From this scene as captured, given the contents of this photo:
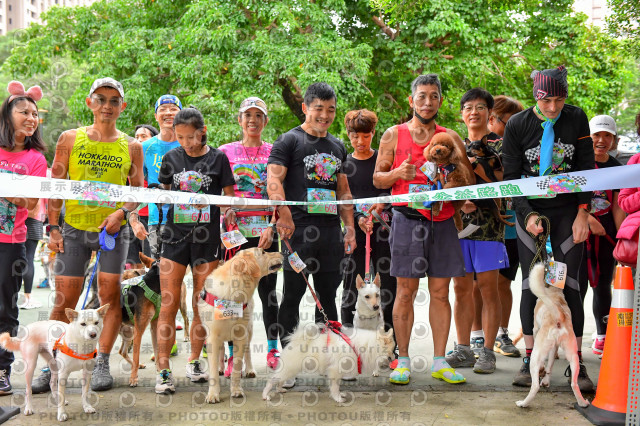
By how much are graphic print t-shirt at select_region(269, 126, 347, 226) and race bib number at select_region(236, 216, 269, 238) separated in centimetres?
42

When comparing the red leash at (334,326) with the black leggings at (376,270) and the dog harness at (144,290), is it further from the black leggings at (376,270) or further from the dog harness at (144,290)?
the dog harness at (144,290)

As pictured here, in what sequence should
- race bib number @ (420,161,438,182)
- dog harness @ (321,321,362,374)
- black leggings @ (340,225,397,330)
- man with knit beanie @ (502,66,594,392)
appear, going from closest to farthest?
man with knit beanie @ (502,66,594,392)
dog harness @ (321,321,362,374)
race bib number @ (420,161,438,182)
black leggings @ (340,225,397,330)

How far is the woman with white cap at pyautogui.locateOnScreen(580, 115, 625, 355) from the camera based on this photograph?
484 cm

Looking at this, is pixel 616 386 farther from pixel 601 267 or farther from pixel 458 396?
pixel 601 267

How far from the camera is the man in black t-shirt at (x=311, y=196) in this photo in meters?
3.97

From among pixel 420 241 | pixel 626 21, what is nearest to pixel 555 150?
pixel 420 241

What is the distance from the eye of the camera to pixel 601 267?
4.89 m

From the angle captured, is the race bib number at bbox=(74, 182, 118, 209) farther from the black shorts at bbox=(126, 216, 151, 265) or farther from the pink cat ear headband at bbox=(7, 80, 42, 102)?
the black shorts at bbox=(126, 216, 151, 265)

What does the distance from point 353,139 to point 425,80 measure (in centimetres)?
95

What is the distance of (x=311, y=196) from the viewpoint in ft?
13.2

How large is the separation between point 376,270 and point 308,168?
120 centimetres

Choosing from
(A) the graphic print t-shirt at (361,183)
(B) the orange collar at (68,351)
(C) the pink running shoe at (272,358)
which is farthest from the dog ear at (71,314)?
(A) the graphic print t-shirt at (361,183)

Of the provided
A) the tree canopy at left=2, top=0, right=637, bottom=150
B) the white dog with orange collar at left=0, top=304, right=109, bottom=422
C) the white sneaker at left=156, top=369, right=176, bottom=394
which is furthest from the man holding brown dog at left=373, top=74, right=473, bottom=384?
the tree canopy at left=2, top=0, right=637, bottom=150

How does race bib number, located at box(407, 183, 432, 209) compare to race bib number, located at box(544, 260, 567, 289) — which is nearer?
race bib number, located at box(544, 260, 567, 289)
